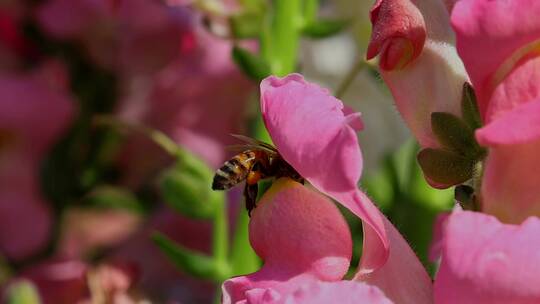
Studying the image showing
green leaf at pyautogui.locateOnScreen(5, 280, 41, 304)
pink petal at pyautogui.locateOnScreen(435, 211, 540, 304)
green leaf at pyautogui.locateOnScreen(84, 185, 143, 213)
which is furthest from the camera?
green leaf at pyautogui.locateOnScreen(84, 185, 143, 213)

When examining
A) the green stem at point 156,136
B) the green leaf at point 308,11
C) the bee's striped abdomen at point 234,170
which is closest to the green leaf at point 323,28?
the green leaf at point 308,11

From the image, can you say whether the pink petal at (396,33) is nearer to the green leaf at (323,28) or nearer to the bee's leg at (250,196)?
the bee's leg at (250,196)

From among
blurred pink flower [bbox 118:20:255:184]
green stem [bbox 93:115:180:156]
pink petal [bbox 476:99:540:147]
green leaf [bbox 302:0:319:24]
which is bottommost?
blurred pink flower [bbox 118:20:255:184]

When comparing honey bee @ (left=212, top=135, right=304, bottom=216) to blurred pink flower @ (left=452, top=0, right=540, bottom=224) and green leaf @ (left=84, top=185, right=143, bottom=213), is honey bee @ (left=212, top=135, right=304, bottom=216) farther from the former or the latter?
green leaf @ (left=84, top=185, right=143, bottom=213)

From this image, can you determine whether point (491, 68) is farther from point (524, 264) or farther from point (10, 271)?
point (10, 271)

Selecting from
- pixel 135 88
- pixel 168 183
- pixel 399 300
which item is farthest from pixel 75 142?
pixel 399 300

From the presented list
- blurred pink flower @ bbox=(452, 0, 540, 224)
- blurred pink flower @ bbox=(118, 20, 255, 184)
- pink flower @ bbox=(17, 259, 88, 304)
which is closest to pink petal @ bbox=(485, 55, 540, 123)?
blurred pink flower @ bbox=(452, 0, 540, 224)

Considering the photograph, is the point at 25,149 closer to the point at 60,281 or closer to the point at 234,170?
the point at 60,281
